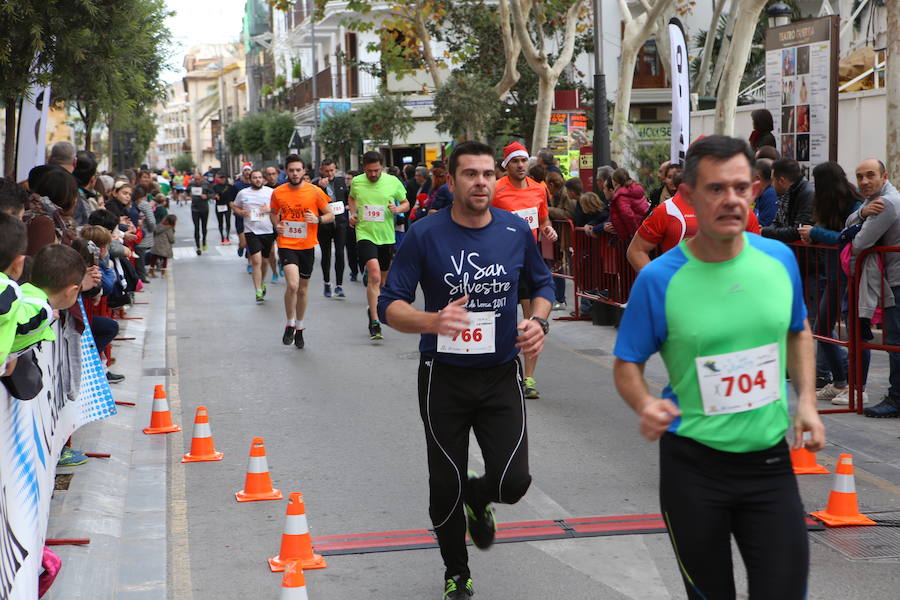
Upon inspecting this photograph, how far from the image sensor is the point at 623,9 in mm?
21438

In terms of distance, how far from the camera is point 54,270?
18.1 ft

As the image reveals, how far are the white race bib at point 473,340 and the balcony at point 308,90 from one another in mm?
46085

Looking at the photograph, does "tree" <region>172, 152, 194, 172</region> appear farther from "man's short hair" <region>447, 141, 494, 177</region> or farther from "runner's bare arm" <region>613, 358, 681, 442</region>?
"runner's bare arm" <region>613, 358, 681, 442</region>

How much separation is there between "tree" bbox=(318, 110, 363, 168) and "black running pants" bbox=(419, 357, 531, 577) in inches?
1556

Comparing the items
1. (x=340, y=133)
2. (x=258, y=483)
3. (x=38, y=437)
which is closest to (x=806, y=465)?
(x=258, y=483)

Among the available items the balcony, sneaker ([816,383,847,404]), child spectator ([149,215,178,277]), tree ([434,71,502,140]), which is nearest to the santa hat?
sneaker ([816,383,847,404])

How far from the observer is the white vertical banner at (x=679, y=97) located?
14438 mm

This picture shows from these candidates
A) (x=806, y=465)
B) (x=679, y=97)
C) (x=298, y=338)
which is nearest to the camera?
(x=806, y=465)

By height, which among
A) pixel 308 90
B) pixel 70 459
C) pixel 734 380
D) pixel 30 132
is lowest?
pixel 70 459

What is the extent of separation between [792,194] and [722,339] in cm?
709

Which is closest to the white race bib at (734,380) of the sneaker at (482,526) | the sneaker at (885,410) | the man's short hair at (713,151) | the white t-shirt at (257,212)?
the man's short hair at (713,151)

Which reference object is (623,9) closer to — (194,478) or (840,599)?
(194,478)

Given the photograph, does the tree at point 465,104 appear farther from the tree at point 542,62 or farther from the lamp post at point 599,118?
the lamp post at point 599,118

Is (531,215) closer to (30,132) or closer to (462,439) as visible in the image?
(30,132)
